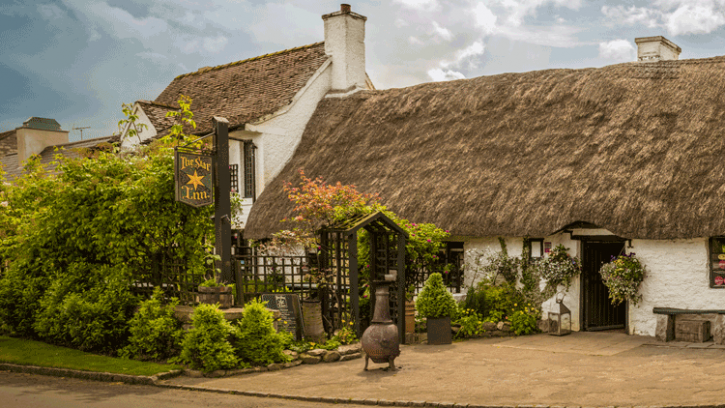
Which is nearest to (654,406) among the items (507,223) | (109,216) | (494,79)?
(507,223)

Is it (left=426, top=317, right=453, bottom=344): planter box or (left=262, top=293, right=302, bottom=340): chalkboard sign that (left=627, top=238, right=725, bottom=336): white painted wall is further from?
(left=262, top=293, right=302, bottom=340): chalkboard sign

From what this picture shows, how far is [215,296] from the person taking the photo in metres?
11.9

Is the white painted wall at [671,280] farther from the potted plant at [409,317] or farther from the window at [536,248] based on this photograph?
the potted plant at [409,317]

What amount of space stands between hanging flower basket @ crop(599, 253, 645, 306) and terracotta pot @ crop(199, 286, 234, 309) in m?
7.70

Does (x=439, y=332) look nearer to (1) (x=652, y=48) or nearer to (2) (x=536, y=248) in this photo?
(2) (x=536, y=248)

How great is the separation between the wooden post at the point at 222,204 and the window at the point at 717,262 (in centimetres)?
920

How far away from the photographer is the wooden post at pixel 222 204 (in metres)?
12.3

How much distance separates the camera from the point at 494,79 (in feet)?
70.3

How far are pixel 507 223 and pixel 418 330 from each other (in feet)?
10.2

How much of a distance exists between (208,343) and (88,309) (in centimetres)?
316

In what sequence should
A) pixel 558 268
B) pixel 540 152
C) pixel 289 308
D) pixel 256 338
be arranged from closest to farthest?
pixel 256 338 < pixel 289 308 < pixel 558 268 < pixel 540 152

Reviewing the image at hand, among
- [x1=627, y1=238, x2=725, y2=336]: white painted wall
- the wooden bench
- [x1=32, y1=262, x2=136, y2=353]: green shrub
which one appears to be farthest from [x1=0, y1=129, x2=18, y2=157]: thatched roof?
the wooden bench

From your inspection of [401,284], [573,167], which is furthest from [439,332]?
[573,167]

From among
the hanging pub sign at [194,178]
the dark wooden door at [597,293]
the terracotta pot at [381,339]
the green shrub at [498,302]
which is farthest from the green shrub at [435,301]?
the hanging pub sign at [194,178]
